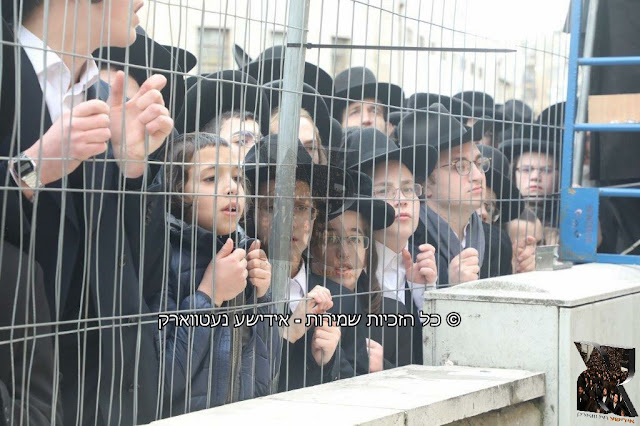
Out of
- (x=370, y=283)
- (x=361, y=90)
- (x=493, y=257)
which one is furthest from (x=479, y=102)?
(x=370, y=283)

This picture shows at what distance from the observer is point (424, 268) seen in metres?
5.53

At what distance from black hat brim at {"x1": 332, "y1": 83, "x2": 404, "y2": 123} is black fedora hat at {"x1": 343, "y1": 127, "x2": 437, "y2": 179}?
0.43ft

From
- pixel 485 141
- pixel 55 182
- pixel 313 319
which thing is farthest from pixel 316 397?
pixel 485 141

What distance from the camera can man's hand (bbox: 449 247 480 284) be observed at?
5.83 m

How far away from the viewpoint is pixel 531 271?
652cm

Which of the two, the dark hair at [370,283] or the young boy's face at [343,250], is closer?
the young boy's face at [343,250]

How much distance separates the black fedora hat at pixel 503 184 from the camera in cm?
616

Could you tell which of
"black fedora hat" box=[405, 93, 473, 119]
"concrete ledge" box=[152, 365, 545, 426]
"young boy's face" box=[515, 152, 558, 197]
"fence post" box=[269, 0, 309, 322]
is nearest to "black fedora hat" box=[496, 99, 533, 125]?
"young boy's face" box=[515, 152, 558, 197]

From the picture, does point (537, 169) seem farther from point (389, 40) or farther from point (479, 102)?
point (389, 40)

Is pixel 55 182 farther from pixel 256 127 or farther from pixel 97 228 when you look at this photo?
pixel 256 127

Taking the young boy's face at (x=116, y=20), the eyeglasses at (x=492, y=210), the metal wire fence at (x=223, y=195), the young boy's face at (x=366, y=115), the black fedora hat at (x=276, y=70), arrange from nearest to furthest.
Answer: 1. the metal wire fence at (x=223, y=195)
2. the young boy's face at (x=116, y=20)
3. the black fedora hat at (x=276, y=70)
4. the young boy's face at (x=366, y=115)
5. the eyeglasses at (x=492, y=210)

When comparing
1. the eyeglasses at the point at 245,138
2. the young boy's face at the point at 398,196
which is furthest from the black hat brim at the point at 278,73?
the young boy's face at the point at 398,196

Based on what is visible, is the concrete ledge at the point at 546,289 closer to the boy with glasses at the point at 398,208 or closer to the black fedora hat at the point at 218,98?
the boy with glasses at the point at 398,208

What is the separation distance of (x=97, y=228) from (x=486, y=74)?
315 cm
